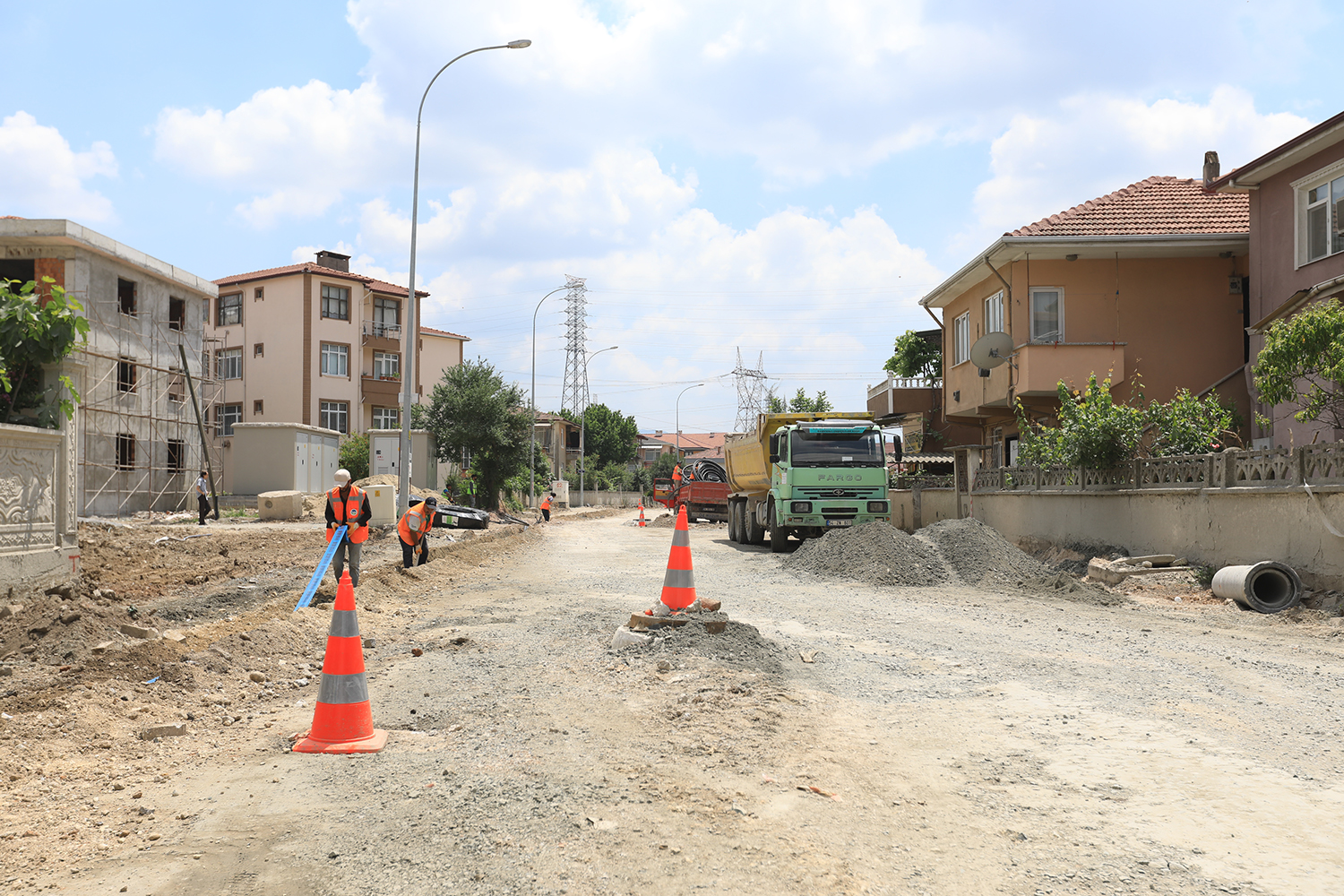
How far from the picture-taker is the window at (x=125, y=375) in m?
30.8

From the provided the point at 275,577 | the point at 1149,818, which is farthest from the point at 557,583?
the point at 1149,818

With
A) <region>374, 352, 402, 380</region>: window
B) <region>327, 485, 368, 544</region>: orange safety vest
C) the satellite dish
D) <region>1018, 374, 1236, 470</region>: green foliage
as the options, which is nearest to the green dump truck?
the satellite dish

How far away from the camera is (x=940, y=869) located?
3.63m

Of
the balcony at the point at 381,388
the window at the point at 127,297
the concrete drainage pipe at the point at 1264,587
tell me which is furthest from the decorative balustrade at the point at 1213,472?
the balcony at the point at 381,388

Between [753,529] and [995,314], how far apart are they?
8165 mm

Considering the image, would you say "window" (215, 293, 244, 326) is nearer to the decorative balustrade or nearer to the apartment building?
the apartment building

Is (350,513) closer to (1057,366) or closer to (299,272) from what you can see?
(1057,366)

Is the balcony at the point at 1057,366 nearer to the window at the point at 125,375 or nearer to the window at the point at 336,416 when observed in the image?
the window at the point at 125,375

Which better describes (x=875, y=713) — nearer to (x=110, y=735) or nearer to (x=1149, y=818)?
(x=1149, y=818)

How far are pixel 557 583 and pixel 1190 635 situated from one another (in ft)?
27.1

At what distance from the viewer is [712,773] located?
477 centimetres

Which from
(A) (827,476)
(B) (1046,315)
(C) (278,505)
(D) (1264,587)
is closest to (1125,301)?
(B) (1046,315)

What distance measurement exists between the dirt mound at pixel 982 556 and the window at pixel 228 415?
42.3m

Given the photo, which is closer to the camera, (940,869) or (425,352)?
(940,869)
